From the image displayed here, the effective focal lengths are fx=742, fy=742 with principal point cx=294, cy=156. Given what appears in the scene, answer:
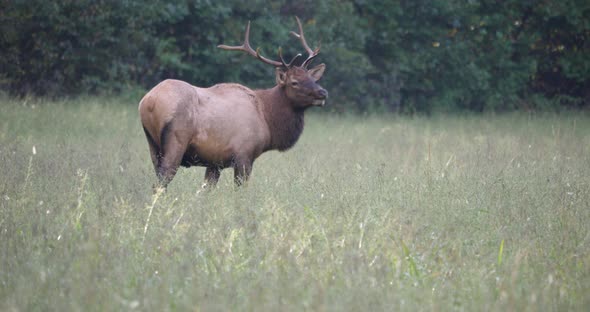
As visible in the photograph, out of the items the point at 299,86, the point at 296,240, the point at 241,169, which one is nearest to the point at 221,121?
the point at 241,169

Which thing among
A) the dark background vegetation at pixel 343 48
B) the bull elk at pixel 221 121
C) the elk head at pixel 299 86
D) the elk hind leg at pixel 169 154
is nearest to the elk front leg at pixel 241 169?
the bull elk at pixel 221 121

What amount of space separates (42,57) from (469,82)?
12.4m

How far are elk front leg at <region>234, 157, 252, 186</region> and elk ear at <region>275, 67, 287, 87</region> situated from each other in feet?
4.41

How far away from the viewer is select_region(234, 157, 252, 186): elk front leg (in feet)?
23.4

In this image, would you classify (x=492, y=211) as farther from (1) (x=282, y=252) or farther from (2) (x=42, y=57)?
(2) (x=42, y=57)

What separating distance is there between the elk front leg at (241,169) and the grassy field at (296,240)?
1.18 ft

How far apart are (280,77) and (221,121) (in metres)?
1.45

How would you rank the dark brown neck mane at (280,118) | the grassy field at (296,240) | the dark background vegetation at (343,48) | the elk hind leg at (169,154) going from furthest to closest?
the dark background vegetation at (343,48), the dark brown neck mane at (280,118), the elk hind leg at (169,154), the grassy field at (296,240)

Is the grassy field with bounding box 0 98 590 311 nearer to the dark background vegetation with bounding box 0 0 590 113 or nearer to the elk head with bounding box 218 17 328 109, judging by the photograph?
the elk head with bounding box 218 17 328 109

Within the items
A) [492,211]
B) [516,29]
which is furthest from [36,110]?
[516,29]

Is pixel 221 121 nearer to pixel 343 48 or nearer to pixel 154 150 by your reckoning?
pixel 154 150

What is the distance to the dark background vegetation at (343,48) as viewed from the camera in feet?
55.4

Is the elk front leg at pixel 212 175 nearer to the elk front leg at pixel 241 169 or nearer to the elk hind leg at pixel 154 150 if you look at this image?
the elk front leg at pixel 241 169

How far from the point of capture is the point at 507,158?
9945 millimetres
